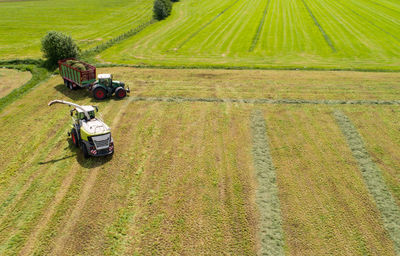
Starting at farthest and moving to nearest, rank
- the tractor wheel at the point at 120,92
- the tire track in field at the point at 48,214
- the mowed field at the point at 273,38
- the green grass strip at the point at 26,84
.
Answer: the mowed field at the point at 273,38
the green grass strip at the point at 26,84
the tractor wheel at the point at 120,92
the tire track in field at the point at 48,214

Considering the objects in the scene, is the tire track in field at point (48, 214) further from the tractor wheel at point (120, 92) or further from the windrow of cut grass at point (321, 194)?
the windrow of cut grass at point (321, 194)

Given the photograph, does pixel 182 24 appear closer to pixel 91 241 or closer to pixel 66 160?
pixel 66 160

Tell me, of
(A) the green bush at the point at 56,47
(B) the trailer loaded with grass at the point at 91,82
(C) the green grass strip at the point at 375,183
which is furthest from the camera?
(A) the green bush at the point at 56,47

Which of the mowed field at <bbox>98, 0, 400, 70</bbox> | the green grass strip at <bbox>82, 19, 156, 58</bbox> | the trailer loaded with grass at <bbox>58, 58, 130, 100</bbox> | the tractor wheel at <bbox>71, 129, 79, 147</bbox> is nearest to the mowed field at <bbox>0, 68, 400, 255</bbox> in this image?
the tractor wheel at <bbox>71, 129, 79, 147</bbox>

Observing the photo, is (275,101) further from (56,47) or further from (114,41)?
(114,41)

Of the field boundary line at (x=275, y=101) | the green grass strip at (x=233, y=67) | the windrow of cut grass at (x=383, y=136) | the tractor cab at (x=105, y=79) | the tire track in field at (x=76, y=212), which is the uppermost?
the tractor cab at (x=105, y=79)

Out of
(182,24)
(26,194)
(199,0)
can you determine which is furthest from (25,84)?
(199,0)

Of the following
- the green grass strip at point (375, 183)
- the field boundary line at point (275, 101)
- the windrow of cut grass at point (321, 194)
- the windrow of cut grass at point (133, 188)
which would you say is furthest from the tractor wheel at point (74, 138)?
the green grass strip at point (375, 183)
